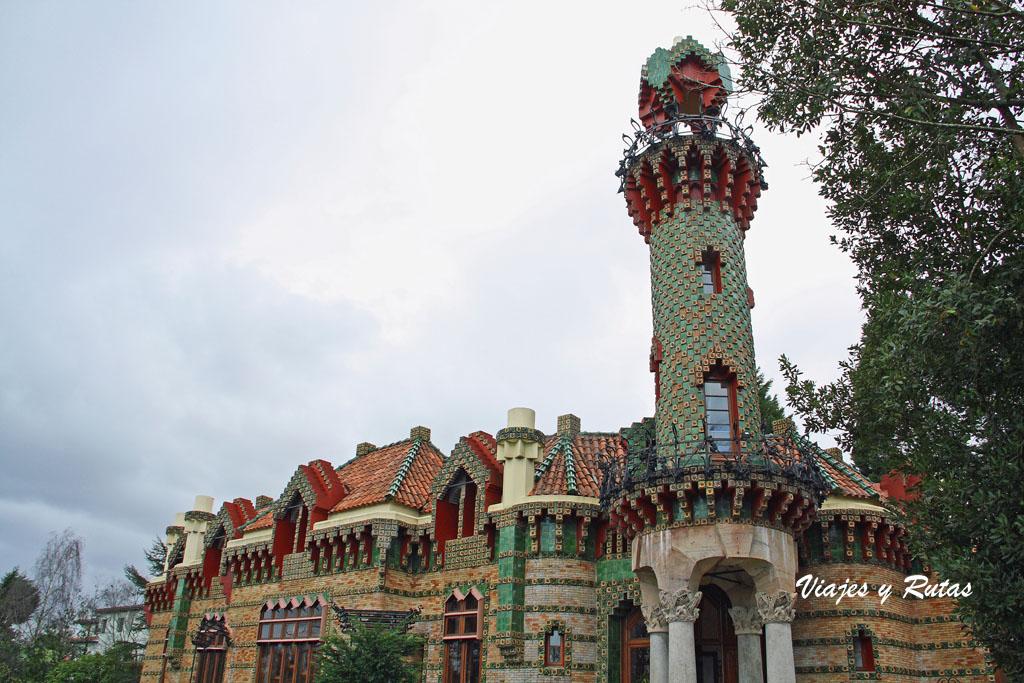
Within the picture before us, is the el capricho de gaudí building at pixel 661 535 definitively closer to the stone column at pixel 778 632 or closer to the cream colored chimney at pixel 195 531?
the stone column at pixel 778 632

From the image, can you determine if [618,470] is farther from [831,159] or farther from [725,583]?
[831,159]

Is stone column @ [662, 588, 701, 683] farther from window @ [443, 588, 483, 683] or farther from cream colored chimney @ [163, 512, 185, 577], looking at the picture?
cream colored chimney @ [163, 512, 185, 577]

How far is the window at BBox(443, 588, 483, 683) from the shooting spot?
65.2ft

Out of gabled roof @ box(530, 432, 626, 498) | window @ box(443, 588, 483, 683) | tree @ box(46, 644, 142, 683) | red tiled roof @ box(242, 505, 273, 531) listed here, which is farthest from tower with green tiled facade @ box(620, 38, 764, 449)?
tree @ box(46, 644, 142, 683)

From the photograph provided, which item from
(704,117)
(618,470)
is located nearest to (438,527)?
(618,470)

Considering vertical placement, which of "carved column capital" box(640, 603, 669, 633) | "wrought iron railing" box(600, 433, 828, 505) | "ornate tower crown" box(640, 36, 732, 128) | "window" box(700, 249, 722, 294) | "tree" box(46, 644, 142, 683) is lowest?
"tree" box(46, 644, 142, 683)

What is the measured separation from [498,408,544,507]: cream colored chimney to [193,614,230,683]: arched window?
1224 cm

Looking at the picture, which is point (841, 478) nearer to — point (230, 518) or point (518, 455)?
point (518, 455)

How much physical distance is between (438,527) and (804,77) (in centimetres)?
1478

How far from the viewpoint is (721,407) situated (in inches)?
681

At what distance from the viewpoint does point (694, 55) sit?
20938 mm

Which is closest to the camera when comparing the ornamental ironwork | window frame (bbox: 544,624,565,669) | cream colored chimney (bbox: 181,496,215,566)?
window frame (bbox: 544,624,565,669)

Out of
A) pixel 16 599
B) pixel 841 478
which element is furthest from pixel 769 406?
pixel 16 599

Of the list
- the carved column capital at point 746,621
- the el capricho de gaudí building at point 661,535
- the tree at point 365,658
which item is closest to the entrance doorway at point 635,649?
the el capricho de gaudí building at point 661,535
